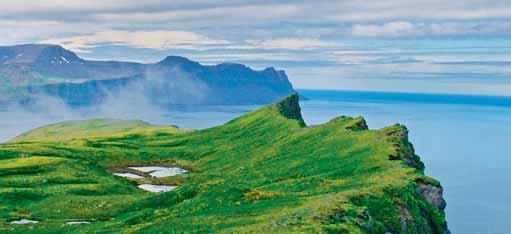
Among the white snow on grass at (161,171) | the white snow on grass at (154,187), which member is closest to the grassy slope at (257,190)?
the white snow on grass at (161,171)

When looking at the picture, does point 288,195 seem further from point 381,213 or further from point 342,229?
point 342,229

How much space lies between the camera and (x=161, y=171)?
170 m

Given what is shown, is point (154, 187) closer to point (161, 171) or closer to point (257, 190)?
point (161, 171)

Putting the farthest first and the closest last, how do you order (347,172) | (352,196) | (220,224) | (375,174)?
(347,172) → (375,174) → (352,196) → (220,224)

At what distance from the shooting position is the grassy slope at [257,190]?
2477 inches

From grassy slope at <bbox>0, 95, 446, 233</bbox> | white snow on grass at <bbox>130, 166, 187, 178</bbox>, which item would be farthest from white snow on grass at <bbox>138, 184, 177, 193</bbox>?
white snow on grass at <bbox>130, 166, 187, 178</bbox>

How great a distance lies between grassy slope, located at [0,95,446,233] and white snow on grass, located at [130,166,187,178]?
4505 mm

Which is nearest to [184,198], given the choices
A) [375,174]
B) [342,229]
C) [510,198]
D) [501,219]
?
[375,174]

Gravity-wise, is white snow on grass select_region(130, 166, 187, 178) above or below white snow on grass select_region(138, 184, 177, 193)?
above

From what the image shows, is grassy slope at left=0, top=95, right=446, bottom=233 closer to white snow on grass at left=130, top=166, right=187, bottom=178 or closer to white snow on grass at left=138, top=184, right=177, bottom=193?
white snow on grass at left=130, top=166, right=187, bottom=178

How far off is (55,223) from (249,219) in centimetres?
3435

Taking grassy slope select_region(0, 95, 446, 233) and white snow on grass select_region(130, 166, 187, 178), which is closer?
grassy slope select_region(0, 95, 446, 233)

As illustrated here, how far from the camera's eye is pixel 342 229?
52844mm

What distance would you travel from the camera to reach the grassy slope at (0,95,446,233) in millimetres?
62906
